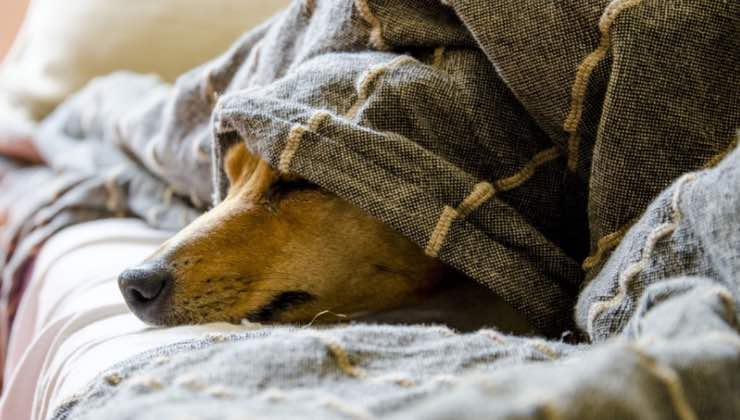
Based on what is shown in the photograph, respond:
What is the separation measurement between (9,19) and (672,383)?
340 centimetres

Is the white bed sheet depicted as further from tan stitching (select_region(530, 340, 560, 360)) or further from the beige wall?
the beige wall

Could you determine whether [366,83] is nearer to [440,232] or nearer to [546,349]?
[440,232]

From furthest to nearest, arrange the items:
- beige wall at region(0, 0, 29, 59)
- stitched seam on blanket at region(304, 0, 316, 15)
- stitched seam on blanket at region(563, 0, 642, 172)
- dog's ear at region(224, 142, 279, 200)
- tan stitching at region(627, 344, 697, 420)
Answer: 1. beige wall at region(0, 0, 29, 59)
2. stitched seam on blanket at region(304, 0, 316, 15)
3. dog's ear at region(224, 142, 279, 200)
4. stitched seam on blanket at region(563, 0, 642, 172)
5. tan stitching at region(627, 344, 697, 420)

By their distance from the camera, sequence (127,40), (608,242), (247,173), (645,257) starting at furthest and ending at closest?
(127,40) → (247,173) → (608,242) → (645,257)

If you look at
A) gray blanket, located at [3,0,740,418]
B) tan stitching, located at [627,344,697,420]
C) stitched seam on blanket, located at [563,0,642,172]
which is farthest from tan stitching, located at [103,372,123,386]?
stitched seam on blanket, located at [563,0,642,172]

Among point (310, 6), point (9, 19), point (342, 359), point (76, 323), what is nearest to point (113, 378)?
point (342, 359)

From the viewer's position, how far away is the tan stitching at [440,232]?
3.06 ft

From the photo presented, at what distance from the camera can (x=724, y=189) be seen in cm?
65

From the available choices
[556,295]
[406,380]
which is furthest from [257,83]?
[406,380]

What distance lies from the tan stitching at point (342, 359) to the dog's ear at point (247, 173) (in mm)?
503

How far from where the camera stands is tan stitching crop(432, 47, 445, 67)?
1.06 m

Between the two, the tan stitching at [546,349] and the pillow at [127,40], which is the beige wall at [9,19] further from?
the tan stitching at [546,349]

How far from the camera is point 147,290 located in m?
1.00

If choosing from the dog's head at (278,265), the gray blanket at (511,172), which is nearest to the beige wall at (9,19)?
the gray blanket at (511,172)
